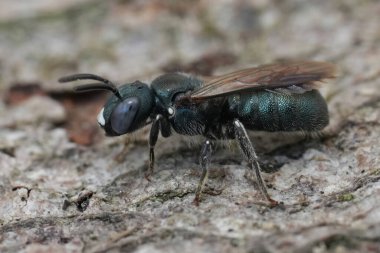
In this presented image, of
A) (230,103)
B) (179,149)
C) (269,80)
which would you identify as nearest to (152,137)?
(179,149)

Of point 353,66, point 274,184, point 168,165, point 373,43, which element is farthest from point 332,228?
point 373,43

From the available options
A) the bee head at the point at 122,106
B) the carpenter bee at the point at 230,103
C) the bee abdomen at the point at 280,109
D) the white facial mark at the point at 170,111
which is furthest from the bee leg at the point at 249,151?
the bee head at the point at 122,106

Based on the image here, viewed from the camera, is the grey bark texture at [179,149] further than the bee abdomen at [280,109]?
No

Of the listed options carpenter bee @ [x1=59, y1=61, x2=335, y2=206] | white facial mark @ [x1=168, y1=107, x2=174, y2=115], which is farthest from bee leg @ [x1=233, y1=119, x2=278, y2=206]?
white facial mark @ [x1=168, y1=107, x2=174, y2=115]

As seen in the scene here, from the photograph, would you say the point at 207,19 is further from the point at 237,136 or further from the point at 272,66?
the point at 237,136

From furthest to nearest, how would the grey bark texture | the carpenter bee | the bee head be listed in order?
the carpenter bee < the bee head < the grey bark texture

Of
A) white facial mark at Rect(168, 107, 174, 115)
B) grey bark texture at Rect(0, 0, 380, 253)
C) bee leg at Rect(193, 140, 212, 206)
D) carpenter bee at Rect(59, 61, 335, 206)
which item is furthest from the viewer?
white facial mark at Rect(168, 107, 174, 115)

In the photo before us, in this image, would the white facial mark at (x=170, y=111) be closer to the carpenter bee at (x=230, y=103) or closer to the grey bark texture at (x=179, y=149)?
the carpenter bee at (x=230, y=103)

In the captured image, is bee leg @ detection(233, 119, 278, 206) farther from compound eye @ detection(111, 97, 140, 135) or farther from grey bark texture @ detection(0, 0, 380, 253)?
compound eye @ detection(111, 97, 140, 135)
